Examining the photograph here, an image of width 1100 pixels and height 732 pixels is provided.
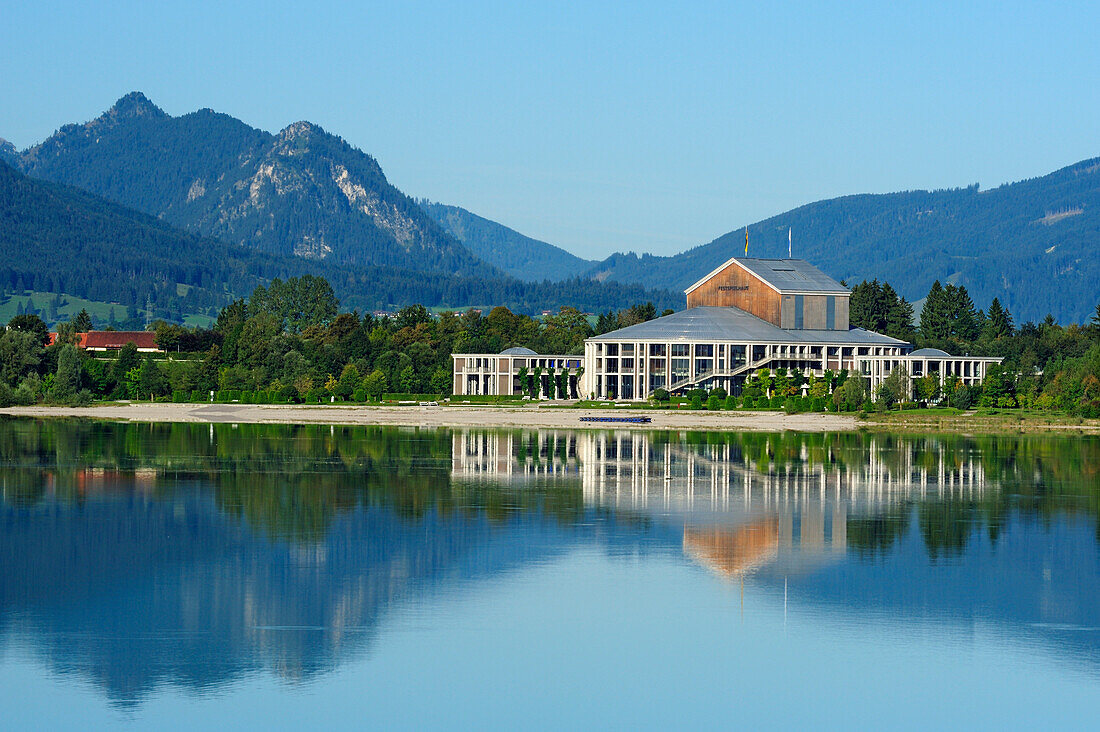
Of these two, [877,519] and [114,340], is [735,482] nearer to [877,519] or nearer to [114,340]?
[877,519]

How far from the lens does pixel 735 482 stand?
187 feet

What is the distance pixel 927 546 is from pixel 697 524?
24.1 feet

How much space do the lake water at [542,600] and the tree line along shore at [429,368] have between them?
5488 centimetres

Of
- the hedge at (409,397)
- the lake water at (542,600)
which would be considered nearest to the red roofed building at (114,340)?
the hedge at (409,397)

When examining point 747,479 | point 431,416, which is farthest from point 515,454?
point 431,416

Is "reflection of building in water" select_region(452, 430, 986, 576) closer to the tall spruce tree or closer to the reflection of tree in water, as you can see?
the reflection of tree in water

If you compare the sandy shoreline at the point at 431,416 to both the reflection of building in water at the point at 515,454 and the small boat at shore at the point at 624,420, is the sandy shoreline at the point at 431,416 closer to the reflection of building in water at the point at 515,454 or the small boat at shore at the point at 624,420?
the small boat at shore at the point at 624,420

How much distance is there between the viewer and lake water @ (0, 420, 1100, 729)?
24453 millimetres

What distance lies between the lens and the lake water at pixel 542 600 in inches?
963

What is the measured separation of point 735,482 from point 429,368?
81.8m

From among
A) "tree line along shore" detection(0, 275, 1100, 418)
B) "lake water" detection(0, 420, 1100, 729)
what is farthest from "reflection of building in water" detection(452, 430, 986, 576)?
"tree line along shore" detection(0, 275, 1100, 418)

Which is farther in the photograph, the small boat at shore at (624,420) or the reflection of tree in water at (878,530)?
the small boat at shore at (624,420)

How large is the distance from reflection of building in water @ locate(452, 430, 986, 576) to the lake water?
0.29m

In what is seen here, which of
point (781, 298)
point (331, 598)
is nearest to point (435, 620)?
point (331, 598)
